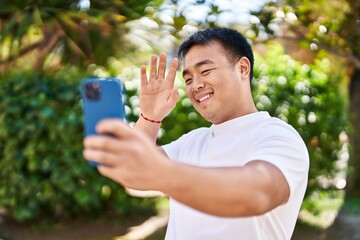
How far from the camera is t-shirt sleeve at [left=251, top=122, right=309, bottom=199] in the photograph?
1312 millimetres

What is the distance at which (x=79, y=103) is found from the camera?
6.00 m

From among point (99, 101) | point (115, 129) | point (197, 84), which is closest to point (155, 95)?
point (197, 84)

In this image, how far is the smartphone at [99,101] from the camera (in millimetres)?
1069

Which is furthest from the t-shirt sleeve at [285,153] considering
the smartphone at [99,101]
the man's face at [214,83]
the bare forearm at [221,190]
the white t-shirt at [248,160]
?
the smartphone at [99,101]

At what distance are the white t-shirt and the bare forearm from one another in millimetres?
170

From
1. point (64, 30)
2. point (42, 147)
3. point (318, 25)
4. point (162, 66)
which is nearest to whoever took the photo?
point (162, 66)

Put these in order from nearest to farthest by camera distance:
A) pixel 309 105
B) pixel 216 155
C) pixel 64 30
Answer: pixel 216 155 < pixel 309 105 < pixel 64 30

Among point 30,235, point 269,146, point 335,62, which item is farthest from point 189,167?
point 335,62

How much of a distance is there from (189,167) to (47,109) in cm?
498

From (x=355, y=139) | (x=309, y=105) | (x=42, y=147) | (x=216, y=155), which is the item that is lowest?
(x=355, y=139)

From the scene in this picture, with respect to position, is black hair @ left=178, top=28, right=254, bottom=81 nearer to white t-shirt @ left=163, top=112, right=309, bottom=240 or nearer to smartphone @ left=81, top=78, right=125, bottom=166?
white t-shirt @ left=163, top=112, right=309, bottom=240

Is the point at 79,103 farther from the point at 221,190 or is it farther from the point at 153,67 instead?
the point at 221,190

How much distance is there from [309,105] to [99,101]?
5623 mm

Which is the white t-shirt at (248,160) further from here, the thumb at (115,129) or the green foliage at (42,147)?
the green foliage at (42,147)
